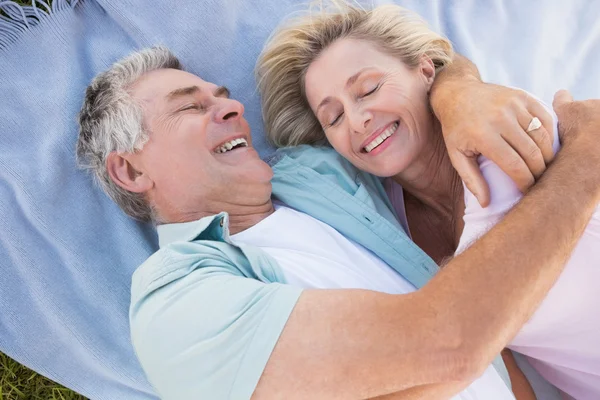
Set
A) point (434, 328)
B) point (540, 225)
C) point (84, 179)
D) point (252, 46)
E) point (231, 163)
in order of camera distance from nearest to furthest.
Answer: point (434, 328)
point (540, 225)
point (231, 163)
point (84, 179)
point (252, 46)

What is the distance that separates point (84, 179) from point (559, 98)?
183 cm

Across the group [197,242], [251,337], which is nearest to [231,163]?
[197,242]

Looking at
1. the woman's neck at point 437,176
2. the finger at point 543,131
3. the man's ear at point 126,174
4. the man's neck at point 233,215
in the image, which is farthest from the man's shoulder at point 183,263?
the finger at point 543,131

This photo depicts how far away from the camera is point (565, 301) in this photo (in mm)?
1877

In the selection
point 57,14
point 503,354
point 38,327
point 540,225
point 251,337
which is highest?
point 57,14

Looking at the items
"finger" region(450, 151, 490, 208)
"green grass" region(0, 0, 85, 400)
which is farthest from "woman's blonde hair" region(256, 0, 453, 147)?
"green grass" region(0, 0, 85, 400)

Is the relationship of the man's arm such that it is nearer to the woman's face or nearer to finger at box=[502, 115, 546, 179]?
finger at box=[502, 115, 546, 179]

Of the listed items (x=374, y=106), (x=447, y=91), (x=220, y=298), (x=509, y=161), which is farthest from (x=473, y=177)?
(x=220, y=298)

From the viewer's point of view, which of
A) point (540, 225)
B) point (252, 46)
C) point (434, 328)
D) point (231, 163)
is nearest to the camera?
point (434, 328)

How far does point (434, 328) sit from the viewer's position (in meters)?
1.56

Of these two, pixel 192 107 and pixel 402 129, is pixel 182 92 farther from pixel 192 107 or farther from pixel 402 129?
pixel 402 129

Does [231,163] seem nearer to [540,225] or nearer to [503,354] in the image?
[540,225]

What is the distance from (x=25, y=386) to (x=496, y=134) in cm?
220

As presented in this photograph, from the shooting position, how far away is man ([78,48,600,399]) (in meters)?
1.57
